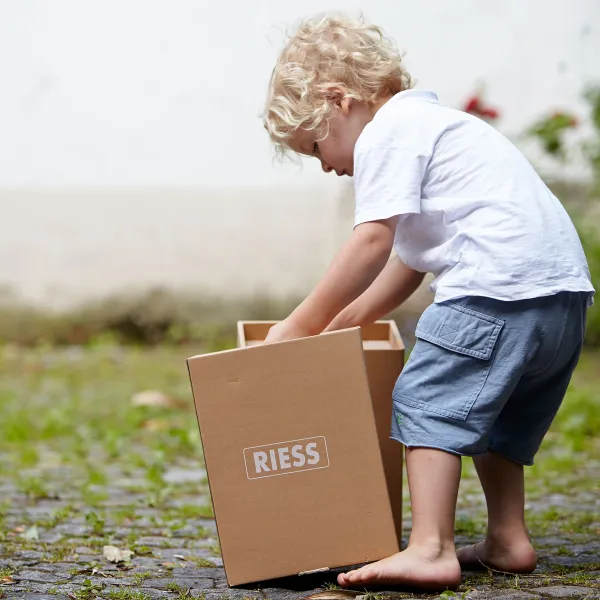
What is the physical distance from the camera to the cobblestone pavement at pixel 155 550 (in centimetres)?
188

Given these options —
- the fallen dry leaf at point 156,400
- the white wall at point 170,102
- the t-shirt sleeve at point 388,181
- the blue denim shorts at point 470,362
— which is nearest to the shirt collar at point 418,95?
the t-shirt sleeve at point 388,181

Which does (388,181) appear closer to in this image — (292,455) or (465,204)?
(465,204)

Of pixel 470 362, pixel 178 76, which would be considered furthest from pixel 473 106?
pixel 470 362

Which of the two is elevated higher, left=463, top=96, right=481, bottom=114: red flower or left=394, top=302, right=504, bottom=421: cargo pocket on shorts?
left=463, top=96, right=481, bottom=114: red flower

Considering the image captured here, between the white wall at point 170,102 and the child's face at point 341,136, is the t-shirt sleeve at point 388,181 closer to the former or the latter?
the child's face at point 341,136

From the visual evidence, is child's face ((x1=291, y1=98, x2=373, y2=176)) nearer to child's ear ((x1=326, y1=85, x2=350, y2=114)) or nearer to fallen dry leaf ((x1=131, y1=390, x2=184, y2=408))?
child's ear ((x1=326, y1=85, x2=350, y2=114))

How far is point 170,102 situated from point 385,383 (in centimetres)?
430

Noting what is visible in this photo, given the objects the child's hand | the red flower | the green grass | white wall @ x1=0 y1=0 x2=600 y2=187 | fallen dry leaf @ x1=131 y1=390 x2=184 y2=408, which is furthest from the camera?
white wall @ x1=0 y1=0 x2=600 y2=187

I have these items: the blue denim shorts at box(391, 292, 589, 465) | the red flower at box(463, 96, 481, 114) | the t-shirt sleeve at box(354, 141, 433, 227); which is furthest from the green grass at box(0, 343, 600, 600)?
the red flower at box(463, 96, 481, 114)

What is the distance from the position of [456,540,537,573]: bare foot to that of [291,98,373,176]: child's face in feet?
2.86

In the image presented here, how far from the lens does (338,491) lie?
1.87m

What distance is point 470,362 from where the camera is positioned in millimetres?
1855

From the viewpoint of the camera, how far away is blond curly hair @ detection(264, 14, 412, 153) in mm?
1990

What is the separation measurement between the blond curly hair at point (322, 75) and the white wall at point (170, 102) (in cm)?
370
